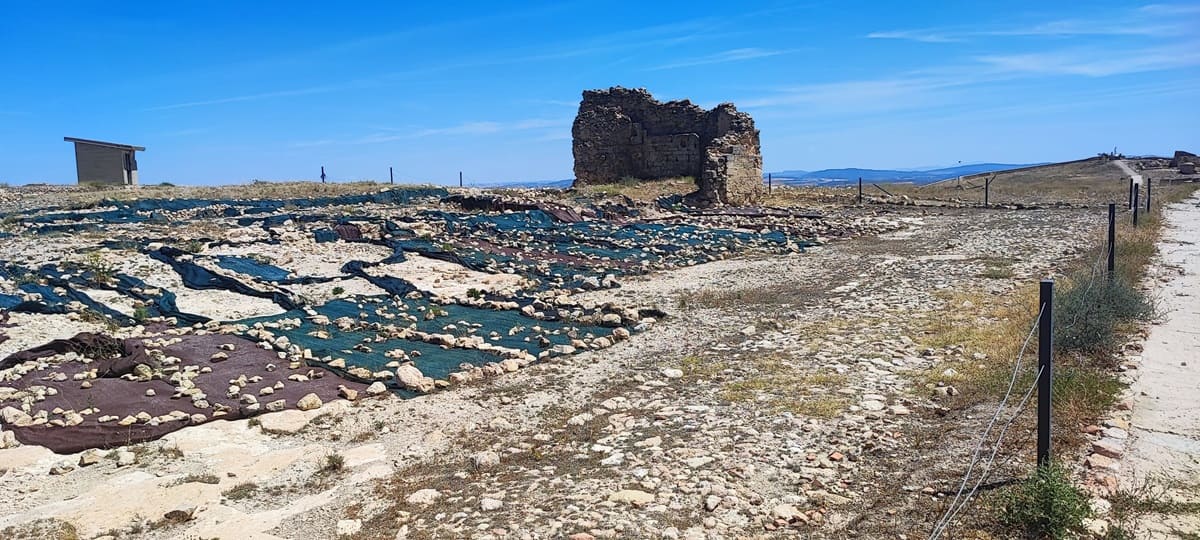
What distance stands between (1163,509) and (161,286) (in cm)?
1152

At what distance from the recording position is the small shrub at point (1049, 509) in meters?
3.82

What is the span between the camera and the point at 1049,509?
12.7ft

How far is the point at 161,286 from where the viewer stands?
425 inches

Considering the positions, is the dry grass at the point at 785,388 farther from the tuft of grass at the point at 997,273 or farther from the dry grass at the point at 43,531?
the tuft of grass at the point at 997,273

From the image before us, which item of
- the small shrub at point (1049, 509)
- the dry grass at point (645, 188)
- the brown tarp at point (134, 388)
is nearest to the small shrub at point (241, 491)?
the brown tarp at point (134, 388)

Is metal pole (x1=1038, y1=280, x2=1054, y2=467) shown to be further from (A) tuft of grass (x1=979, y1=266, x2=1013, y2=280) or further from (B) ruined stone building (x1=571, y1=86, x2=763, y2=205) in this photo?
(B) ruined stone building (x1=571, y1=86, x2=763, y2=205)

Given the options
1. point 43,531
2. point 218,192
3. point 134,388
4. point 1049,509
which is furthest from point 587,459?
point 218,192

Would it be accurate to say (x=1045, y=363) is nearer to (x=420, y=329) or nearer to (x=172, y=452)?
(x=172, y=452)

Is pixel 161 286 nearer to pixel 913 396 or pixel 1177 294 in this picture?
pixel 913 396

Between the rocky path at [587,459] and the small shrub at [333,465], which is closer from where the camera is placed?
the rocky path at [587,459]

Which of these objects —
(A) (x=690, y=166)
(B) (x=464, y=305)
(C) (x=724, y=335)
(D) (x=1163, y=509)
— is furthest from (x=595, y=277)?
(A) (x=690, y=166)

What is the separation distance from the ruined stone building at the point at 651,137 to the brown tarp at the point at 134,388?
22373 millimetres

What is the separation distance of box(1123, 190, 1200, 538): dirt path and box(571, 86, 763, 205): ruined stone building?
65.9 feet

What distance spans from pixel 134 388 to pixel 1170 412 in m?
8.35
